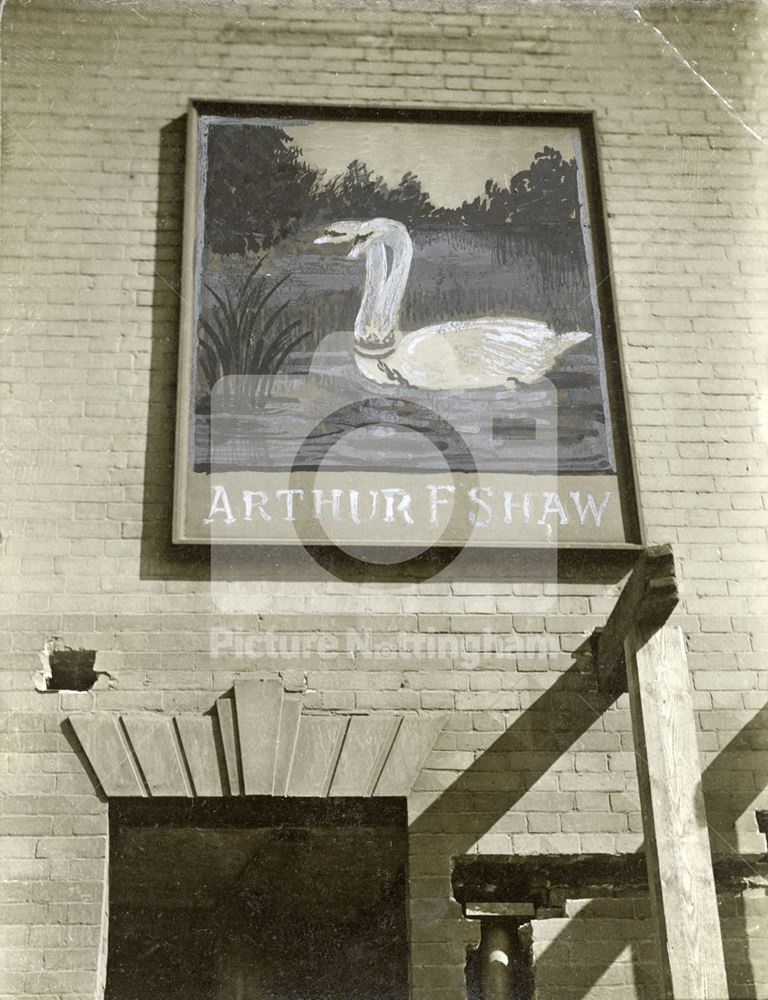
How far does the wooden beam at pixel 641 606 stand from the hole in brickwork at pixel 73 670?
2.22 m

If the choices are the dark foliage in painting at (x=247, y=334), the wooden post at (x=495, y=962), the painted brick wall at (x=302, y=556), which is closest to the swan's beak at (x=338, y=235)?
the dark foliage in painting at (x=247, y=334)

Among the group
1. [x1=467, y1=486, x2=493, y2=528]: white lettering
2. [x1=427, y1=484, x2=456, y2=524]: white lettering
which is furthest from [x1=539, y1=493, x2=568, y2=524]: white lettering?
[x1=427, y1=484, x2=456, y2=524]: white lettering

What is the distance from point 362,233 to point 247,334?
85cm

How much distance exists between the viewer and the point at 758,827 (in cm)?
477

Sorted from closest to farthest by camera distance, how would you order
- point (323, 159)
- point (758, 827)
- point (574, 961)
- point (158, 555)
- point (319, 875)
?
point (574, 961) < point (758, 827) < point (158, 555) < point (319, 875) < point (323, 159)

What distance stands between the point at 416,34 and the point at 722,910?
15.5 feet

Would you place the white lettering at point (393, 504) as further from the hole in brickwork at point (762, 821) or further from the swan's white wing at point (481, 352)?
the hole in brickwork at point (762, 821)

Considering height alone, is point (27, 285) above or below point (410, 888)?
above

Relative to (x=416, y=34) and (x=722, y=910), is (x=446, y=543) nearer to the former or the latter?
(x=722, y=910)

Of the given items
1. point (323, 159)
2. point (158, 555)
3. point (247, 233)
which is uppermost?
point (323, 159)

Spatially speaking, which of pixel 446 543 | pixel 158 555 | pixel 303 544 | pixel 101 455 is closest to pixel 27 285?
pixel 101 455

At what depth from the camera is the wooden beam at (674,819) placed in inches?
149

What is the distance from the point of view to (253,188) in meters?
5.87

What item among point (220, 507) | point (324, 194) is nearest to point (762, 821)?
point (220, 507)
